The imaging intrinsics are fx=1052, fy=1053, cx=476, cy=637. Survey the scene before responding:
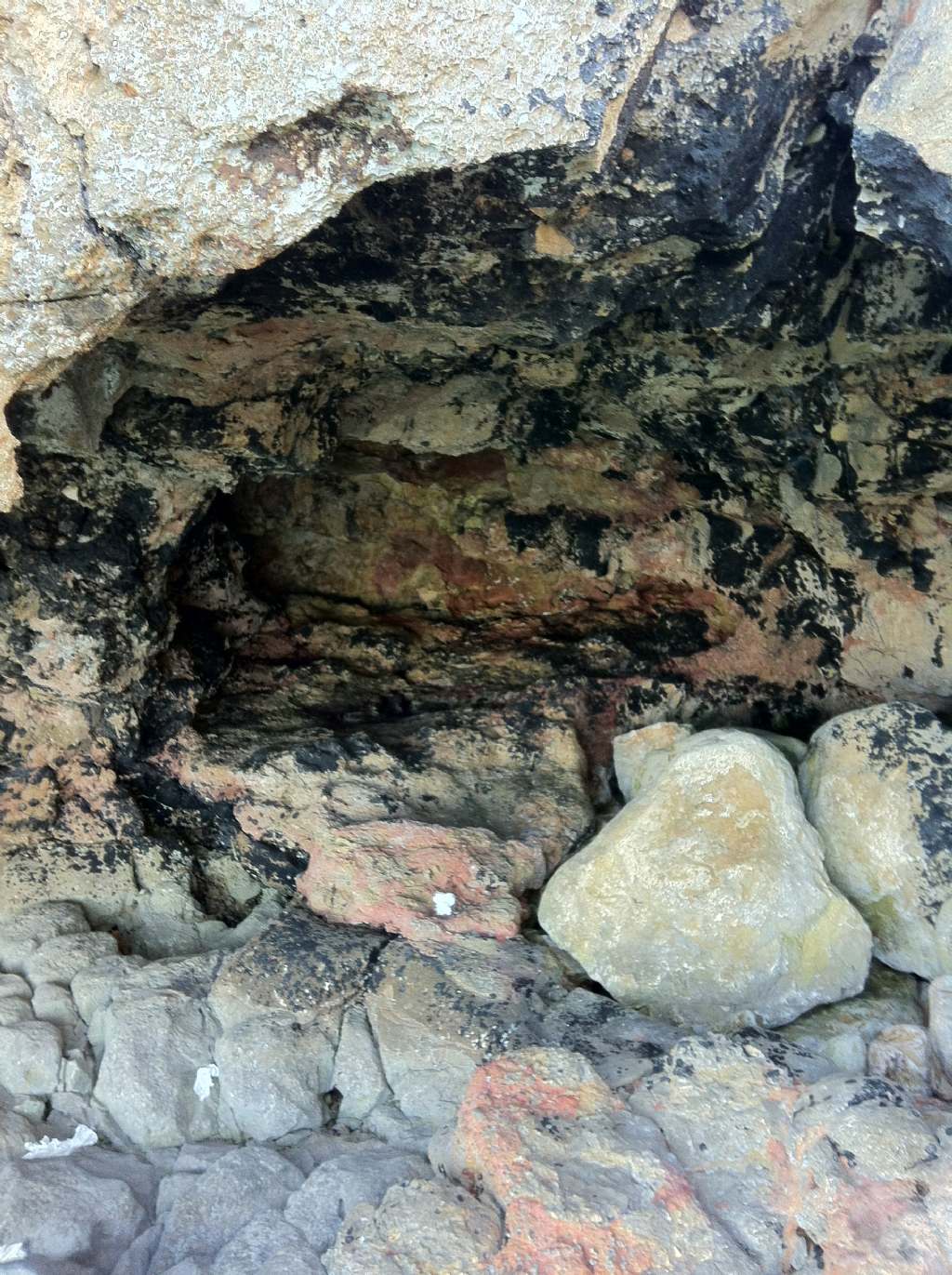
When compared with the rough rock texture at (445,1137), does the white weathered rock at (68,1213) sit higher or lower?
lower

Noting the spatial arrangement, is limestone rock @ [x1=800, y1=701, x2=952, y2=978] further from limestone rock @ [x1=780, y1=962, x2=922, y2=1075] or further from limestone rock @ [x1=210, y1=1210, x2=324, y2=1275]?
limestone rock @ [x1=210, y1=1210, x2=324, y2=1275]

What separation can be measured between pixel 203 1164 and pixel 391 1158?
35 centimetres

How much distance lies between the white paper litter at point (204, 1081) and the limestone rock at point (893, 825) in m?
1.20

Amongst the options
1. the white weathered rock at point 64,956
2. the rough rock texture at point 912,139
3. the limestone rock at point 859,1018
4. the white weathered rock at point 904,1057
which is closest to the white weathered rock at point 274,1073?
the white weathered rock at point 64,956

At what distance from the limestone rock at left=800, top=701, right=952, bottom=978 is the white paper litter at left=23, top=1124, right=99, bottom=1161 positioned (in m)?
1.42

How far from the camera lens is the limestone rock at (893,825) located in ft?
6.20

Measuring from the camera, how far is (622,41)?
1.20 metres

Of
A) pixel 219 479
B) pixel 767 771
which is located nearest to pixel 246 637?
pixel 219 479

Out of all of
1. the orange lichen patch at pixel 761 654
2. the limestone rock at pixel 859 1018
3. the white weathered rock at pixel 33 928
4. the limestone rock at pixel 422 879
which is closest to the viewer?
the limestone rock at pixel 859 1018

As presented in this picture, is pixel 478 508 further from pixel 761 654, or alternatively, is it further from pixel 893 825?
pixel 893 825

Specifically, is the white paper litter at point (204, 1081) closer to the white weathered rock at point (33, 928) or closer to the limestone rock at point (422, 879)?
the limestone rock at point (422, 879)

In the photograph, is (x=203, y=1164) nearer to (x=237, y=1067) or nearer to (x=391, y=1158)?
(x=237, y=1067)

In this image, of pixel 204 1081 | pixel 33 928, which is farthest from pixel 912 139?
pixel 33 928

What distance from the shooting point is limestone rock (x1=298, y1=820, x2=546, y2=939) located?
2.04m
